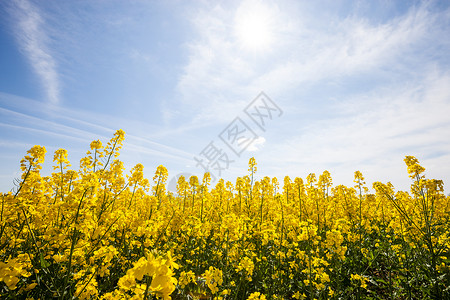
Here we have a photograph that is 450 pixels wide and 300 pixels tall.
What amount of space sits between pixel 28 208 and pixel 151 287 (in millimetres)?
2773

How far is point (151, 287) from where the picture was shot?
1.18 meters

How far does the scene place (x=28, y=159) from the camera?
3.11m

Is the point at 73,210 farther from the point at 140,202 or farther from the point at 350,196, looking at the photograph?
the point at 350,196

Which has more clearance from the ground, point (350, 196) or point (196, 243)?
point (350, 196)

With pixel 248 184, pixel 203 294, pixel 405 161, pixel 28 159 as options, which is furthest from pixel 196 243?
pixel 405 161

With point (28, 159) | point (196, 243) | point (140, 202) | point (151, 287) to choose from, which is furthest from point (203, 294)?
point (140, 202)

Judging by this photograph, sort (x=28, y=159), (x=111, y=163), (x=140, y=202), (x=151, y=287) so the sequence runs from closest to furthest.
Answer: (x=151, y=287)
(x=28, y=159)
(x=111, y=163)
(x=140, y=202)

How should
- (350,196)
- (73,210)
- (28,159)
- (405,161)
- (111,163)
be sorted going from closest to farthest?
1. (73,210)
2. (28,159)
3. (111,163)
4. (405,161)
5. (350,196)

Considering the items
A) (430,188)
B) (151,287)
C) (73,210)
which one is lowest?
(151,287)

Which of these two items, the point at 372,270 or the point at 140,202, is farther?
the point at 140,202

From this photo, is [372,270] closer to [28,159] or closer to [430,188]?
[430,188]

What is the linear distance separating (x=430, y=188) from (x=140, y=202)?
6.14 metres

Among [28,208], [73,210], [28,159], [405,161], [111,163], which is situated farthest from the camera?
[405,161]

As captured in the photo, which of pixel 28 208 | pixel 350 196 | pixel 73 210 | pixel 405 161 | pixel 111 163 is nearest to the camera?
pixel 73 210
